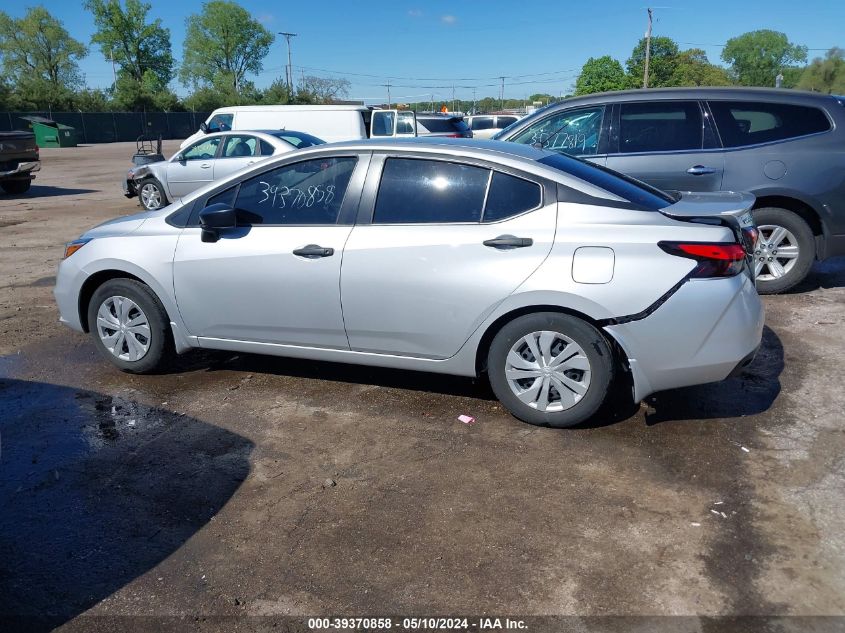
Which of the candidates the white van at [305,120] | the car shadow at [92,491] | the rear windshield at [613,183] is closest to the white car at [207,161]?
the white van at [305,120]

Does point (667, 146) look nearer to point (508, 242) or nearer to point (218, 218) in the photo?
point (508, 242)

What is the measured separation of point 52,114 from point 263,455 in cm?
6080

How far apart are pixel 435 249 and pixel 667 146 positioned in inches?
150

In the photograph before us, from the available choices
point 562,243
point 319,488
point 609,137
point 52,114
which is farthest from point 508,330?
point 52,114

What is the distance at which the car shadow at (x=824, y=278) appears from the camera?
7.18m

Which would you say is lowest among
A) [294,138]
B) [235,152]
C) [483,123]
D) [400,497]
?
[400,497]

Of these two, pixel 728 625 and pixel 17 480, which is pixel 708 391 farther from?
pixel 17 480

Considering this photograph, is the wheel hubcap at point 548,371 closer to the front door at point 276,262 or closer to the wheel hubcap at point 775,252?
the front door at point 276,262

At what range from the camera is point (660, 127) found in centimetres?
695

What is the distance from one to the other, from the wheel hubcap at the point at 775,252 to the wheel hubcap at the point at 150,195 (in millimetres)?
11611

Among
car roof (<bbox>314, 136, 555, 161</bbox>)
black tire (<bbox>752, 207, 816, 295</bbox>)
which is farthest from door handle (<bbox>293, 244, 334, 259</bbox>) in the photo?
black tire (<bbox>752, 207, 816, 295</bbox>)

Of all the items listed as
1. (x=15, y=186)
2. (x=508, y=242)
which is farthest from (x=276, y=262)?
(x=15, y=186)

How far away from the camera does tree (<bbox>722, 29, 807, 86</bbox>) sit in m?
111

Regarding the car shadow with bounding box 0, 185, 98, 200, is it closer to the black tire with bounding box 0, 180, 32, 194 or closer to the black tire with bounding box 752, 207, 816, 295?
the black tire with bounding box 0, 180, 32, 194
